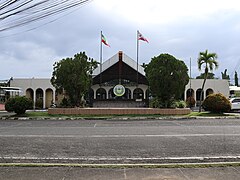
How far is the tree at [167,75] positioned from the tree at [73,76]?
Answer: 588 cm

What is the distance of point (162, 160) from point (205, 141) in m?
3.58

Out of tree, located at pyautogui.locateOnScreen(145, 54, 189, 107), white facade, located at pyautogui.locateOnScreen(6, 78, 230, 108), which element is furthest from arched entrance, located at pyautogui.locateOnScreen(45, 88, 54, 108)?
tree, located at pyautogui.locateOnScreen(145, 54, 189, 107)

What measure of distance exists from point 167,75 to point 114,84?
60.0 feet

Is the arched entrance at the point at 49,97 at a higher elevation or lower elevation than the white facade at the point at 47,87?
lower

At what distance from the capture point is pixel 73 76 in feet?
81.2

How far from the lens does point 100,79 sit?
39812mm

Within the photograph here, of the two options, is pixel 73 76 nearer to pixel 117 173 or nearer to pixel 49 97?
pixel 117 173

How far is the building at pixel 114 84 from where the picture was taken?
41.2 m

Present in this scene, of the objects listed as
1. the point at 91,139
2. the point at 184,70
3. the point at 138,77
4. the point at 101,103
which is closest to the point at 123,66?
the point at 138,77

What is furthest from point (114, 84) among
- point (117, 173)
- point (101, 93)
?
point (117, 173)

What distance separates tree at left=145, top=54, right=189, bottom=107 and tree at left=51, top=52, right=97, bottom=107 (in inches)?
232

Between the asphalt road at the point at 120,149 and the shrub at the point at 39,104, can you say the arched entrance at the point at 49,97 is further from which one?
the asphalt road at the point at 120,149

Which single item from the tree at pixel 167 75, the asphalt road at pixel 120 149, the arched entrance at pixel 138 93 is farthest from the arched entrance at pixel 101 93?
the asphalt road at pixel 120 149

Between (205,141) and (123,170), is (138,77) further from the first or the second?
(123,170)
